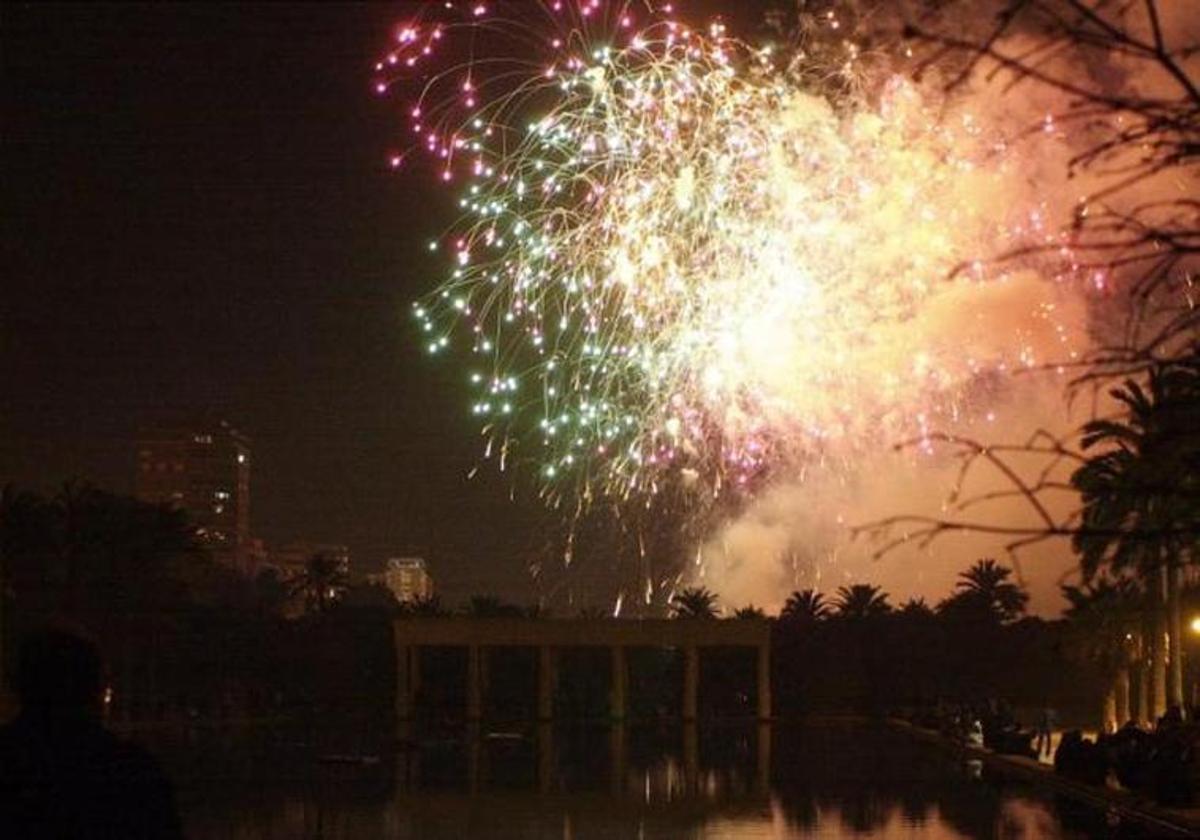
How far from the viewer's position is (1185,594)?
46.7 m

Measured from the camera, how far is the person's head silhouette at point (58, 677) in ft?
15.0

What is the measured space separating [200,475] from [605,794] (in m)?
157

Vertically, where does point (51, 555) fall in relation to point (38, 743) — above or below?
Result: above

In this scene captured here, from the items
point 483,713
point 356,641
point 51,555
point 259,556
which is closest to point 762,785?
point 483,713

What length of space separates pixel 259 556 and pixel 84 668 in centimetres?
18137

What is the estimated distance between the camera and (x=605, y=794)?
1225 inches

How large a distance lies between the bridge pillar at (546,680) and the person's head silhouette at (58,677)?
63691mm

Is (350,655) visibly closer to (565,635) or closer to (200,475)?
(565,635)

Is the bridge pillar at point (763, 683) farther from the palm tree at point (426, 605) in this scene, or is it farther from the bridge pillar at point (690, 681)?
the palm tree at point (426, 605)

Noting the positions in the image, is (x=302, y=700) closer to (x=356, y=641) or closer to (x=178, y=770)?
(x=356, y=641)

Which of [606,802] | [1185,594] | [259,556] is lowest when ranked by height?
[606,802]

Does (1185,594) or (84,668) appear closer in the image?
(84,668)

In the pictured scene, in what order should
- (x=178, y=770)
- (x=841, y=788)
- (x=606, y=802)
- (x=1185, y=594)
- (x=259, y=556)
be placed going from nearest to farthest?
(x=606, y=802) → (x=841, y=788) → (x=178, y=770) → (x=1185, y=594) → (x=259, y=556)

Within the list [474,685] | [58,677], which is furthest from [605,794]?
[474,685]
